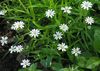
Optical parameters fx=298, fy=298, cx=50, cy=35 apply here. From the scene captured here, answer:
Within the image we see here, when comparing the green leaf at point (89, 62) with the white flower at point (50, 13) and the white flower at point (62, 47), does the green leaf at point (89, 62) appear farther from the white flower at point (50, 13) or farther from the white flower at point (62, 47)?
the white flower at point (50, 13)

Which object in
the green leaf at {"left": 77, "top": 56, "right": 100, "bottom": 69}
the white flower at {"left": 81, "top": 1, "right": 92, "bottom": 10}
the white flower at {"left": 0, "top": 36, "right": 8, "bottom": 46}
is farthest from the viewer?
the white flower at {"left": 0, "top": 36, "right": 8, "bottom": 46}

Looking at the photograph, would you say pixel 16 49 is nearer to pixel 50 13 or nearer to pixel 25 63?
pixel 25 63

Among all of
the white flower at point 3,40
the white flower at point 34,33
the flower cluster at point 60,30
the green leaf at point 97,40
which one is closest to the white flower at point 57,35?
the flower cluster at point 60,30

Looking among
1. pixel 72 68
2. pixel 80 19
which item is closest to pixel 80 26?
pixel 80 19

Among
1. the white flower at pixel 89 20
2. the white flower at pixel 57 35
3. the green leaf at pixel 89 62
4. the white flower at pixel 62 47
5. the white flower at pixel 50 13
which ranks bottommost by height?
the green leaf at pixel 89 62

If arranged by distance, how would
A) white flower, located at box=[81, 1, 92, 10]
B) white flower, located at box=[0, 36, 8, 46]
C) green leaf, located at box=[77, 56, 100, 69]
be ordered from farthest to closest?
1. white flower, located at box=[0, 36, 8, 46]
2. white flower, located at box=[81, 1, 92, 10]
3. green leaf, located at box=[77, 56, 100, 69]

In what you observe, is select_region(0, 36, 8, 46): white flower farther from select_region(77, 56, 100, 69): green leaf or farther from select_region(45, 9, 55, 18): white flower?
select_region(77, 56, 100, 69): green leaf

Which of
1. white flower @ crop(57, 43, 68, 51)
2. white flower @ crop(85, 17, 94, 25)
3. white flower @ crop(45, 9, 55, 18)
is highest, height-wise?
white flower @ crop(45, 9, 55, 18)

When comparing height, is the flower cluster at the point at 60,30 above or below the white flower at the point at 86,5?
below

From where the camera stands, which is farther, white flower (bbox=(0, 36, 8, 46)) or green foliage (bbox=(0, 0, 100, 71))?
white flower (bbox=(0, 36, 8, 46))

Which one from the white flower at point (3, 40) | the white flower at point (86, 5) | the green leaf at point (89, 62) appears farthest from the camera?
the white flower at point (3, 40)

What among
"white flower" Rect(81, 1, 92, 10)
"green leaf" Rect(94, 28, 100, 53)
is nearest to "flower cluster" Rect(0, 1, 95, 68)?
"white flower" Rect(81, 1, 92, 10)

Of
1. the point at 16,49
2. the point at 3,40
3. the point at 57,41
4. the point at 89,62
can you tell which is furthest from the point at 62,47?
the point at 3,40
